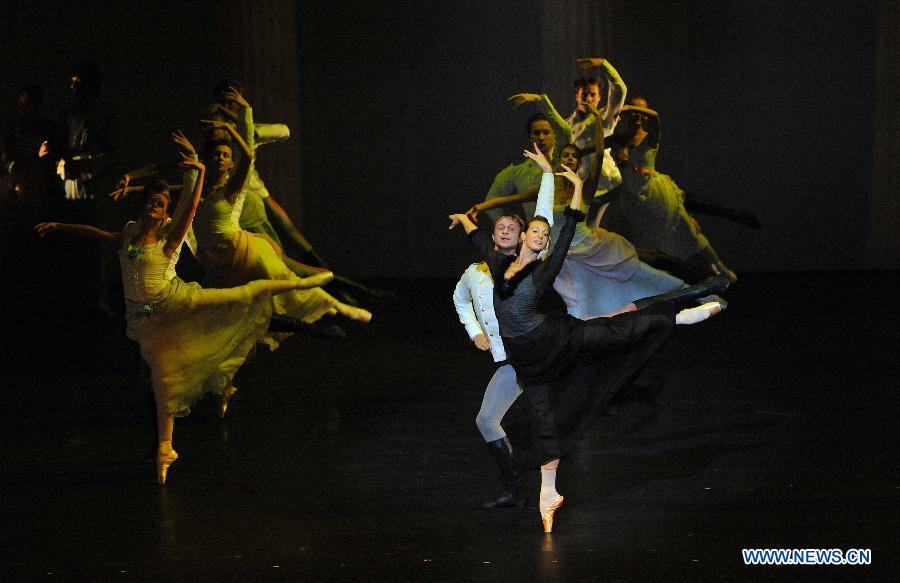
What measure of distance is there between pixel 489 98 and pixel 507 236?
337 inches

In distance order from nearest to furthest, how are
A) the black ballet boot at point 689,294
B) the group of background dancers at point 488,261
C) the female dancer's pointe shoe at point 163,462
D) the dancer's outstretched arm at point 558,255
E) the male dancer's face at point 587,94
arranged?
the dancer's outstretched arm at point 558,255 < the group of background dancers at point 488,261 < the black ballet boot at point 689,294 < the female dancer's pointe shoe at point 163,462 < the male dancer's face at point 587,94

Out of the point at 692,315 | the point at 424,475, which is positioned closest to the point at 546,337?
the point at 692,315

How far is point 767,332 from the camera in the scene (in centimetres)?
905

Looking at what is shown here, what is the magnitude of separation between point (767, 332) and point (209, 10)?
6554 mm

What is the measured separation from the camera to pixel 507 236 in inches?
184

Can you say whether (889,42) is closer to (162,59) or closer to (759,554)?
(162,59)

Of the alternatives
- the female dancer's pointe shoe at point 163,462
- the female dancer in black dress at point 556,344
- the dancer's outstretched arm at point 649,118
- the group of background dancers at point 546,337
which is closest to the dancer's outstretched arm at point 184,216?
the female dancer's pointe shoe at point 163,462

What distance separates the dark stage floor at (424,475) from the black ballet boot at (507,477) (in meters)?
0.10

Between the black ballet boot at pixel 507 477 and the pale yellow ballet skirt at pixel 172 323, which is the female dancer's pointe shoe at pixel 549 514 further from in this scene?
the pale yellow ballet skirt at pixel 172 323

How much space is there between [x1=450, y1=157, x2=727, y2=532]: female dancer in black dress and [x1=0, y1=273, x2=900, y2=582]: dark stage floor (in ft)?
1.15

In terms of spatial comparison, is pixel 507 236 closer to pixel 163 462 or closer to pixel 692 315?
pixel 692 315

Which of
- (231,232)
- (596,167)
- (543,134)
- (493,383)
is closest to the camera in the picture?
(493,383)

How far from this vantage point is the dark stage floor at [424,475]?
4309mm

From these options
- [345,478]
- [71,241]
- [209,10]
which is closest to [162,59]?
[209,10]
